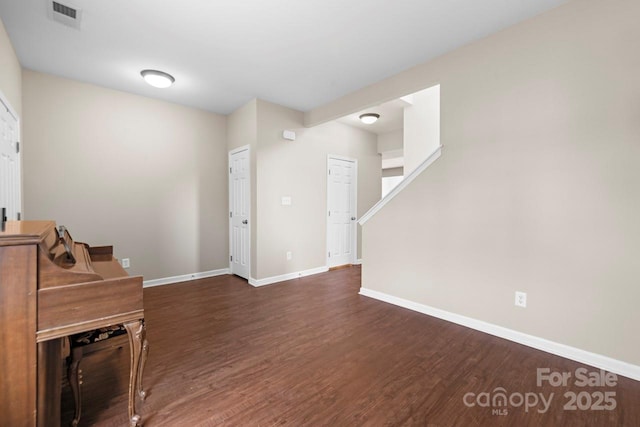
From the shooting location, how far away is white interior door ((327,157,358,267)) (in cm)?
497

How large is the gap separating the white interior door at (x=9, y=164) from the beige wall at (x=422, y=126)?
446 centimetres

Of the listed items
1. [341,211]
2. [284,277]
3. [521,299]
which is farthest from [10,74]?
[521,299]

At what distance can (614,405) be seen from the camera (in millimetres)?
1613

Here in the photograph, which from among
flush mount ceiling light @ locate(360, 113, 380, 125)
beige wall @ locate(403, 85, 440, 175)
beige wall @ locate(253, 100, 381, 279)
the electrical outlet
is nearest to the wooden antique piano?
beige wall @ locate(253, 100, 381, 279)

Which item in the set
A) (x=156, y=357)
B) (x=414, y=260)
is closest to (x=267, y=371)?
(x=156, y=357)

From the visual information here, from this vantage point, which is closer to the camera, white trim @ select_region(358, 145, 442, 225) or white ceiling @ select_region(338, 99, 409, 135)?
white trim @ select_region(358, 145, 442, 225)

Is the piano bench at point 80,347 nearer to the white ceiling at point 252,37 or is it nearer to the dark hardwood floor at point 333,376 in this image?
the dark hardwood floor at point 333,376

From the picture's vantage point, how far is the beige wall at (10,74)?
231 centimetres

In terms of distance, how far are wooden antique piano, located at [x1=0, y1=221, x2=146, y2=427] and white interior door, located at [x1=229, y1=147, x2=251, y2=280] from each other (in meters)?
2.85

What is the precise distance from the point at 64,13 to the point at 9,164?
1446 millimetres

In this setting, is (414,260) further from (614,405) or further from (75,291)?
(75,291)

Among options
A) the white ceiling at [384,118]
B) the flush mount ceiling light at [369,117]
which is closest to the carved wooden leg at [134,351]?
the white ceiling at [384,118]

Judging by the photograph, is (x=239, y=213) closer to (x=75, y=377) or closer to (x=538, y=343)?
(x=75, y=377)

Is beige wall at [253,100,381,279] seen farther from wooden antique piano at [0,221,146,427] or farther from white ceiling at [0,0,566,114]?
wooden antique piano at [0,221,146,427]
